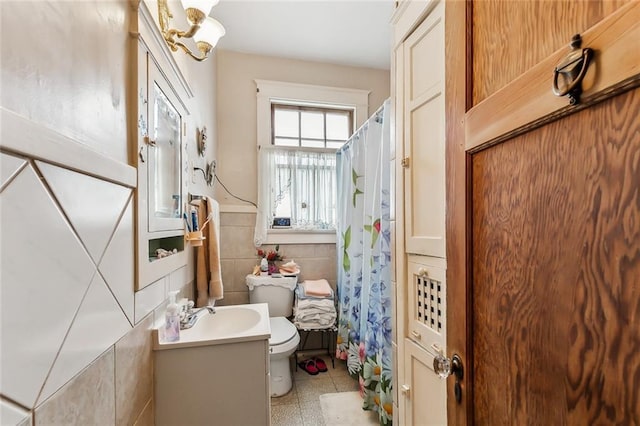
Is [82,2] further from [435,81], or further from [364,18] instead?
[364,18]

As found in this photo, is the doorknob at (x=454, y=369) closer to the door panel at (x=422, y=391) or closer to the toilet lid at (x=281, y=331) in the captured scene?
the door panel at (x=422, y=391)

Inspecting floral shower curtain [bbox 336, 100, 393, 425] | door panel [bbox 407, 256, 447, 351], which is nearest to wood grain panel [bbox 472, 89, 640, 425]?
door panel [bbox 407, 256, 447, 351]

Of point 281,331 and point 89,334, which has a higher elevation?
point 89,334

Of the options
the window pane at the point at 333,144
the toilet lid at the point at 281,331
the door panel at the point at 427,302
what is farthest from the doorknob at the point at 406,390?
the window pane at the point at 333,144

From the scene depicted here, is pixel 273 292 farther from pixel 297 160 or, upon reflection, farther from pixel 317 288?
pixel 297 160

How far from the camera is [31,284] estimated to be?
1.45ft

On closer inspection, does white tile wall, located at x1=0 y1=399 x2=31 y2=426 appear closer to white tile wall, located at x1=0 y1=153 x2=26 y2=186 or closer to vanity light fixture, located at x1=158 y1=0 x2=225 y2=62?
white tile wall, located at x1=0 y1=153 x2=26 y2=186

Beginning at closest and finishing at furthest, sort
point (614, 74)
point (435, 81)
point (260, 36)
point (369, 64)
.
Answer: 1. point (614, 74)
2. point (435, 81)
3. point (260, 36)
4. point (369, 64)

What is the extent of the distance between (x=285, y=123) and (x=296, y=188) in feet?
2.26

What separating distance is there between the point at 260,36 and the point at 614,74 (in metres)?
2.46

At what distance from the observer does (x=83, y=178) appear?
1.91 feet

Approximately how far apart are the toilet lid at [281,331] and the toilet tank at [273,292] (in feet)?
0.34

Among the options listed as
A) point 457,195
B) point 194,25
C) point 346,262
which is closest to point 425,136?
point 457,195

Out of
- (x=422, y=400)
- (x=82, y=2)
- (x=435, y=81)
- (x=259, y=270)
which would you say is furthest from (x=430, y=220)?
(x=259, y=270)
